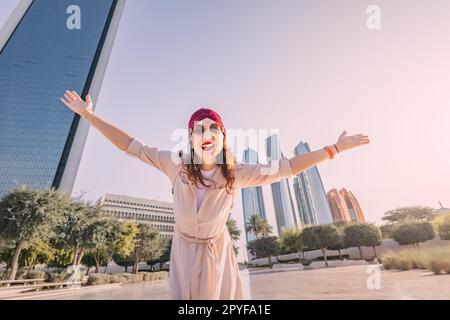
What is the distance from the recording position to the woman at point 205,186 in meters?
1.28

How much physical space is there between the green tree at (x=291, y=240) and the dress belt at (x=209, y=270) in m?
35.6

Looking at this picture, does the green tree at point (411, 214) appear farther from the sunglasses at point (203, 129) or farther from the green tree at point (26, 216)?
the sunglasses at point (203, 129)

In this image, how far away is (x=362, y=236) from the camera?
30.0 m

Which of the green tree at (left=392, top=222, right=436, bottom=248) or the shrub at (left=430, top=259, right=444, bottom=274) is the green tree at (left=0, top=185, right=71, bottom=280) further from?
the green tree at (left=392, top=222, right=436, bottom=248)

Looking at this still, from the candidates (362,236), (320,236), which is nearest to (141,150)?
(320,236)

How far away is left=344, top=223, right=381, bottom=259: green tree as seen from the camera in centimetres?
2980

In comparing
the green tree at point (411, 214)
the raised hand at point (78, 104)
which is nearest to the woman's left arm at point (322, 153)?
the raised hand at point (78, 104)

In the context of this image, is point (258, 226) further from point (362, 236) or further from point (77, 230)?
point (77, 230)

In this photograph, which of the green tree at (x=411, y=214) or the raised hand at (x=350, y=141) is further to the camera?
the green tree at (x=411, y=214)

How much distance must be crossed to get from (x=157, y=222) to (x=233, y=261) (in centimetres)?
7043

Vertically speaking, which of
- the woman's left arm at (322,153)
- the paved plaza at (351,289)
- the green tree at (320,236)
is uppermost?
the green tree at (320,236)

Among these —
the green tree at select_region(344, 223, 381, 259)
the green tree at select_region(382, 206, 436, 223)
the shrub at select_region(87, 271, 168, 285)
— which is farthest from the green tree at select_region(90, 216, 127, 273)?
the green tree at select_region(382, 206, 436, 223)

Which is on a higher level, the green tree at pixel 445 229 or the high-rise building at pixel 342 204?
the high-rise building at pixel 342 204

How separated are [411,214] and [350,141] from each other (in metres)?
49.9
